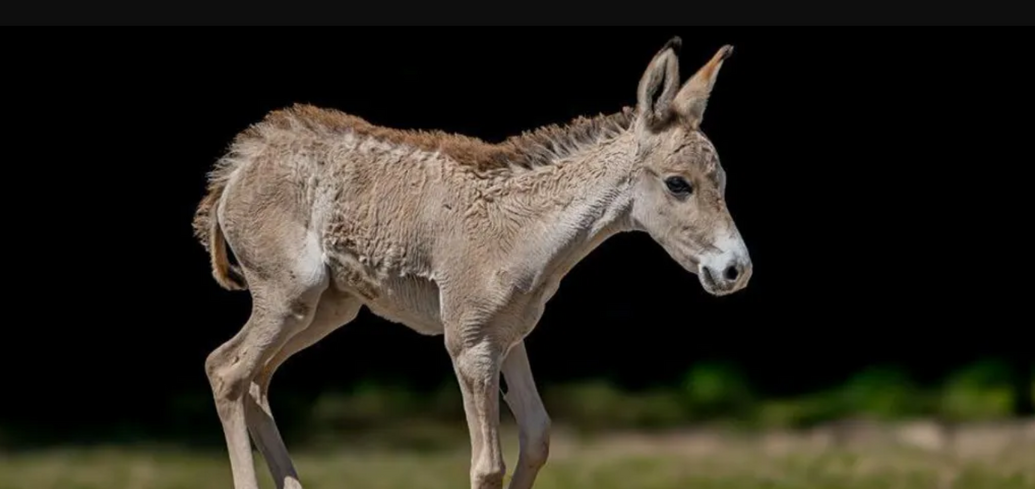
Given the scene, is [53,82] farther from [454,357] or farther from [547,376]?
[454,357]

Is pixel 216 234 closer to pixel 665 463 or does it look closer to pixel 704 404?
pixel 665 463

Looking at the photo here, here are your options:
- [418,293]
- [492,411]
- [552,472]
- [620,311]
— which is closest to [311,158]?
[418,293]

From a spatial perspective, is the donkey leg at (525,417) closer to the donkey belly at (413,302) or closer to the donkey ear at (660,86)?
the donkey belly at (413,302)

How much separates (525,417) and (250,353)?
1170mm

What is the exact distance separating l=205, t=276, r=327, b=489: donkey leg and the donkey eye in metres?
1.55

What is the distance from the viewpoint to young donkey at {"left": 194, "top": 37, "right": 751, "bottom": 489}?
7.38 m

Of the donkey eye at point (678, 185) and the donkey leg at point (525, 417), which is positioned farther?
the donkey leg at point (525, 417)

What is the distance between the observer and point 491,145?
315 inches

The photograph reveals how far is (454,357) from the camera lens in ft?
25.3

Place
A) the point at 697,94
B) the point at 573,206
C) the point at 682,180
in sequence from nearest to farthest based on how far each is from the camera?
the point at 682,180
the point at 697,94
the point at 573,206

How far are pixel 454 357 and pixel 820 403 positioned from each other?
14.3 ft

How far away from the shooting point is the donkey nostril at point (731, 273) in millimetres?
7176

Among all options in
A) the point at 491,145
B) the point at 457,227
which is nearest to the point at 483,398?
the point at 457,227

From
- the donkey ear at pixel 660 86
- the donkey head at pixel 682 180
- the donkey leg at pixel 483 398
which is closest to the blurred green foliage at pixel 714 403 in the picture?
the donkey leg at pixel 483 398
